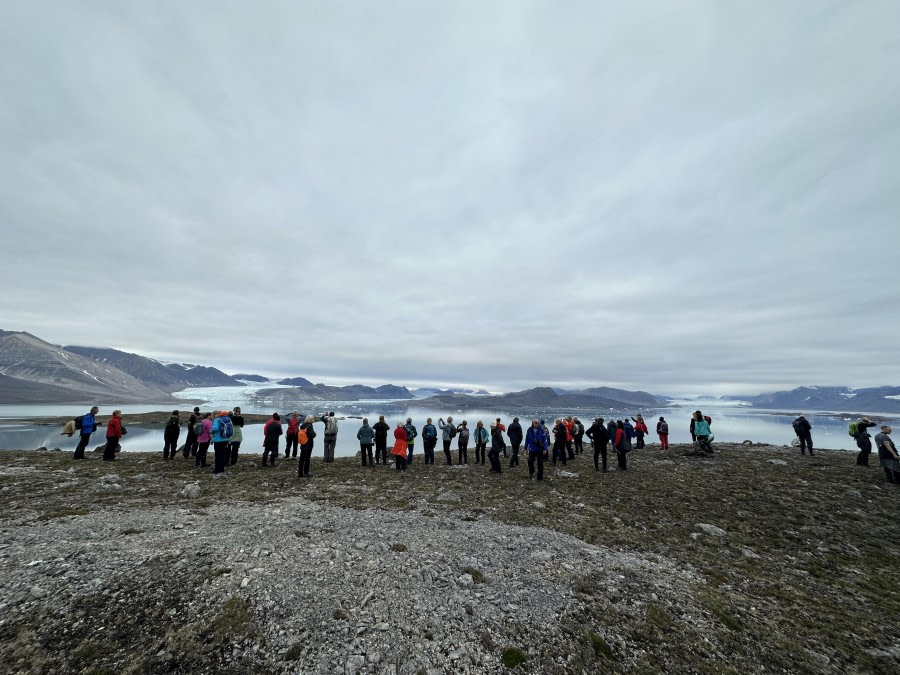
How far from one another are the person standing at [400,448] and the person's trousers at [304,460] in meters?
4.71

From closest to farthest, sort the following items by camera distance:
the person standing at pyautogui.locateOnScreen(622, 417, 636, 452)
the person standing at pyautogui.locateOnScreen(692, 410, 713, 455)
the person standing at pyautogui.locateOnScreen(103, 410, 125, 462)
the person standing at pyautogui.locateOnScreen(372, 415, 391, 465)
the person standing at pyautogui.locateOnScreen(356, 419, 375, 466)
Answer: the person standing at pyautogui.locateOnScreen(103, 410, 125, 462) → the person standing at pyautogui.locateOnScreen(622, 417, 636, 452) → the person standing at pyautogui.locateOnScreen(356, 419, 375, 466) → the person standing at pyautogui.locateOnScreen(372, 415, 391, 465) → the person standing at pyautogui.locateOnScreen(692, 410, 713, 455)

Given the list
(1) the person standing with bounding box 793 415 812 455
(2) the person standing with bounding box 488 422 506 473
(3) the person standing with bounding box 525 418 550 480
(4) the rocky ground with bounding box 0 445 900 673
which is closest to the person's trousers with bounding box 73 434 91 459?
(4) the rocky ground with bounding box 0 445 900 673

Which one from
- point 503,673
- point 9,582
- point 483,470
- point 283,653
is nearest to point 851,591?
point 503,673

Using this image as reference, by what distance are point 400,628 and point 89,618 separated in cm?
563

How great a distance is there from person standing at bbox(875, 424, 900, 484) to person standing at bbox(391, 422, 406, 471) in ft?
73.7

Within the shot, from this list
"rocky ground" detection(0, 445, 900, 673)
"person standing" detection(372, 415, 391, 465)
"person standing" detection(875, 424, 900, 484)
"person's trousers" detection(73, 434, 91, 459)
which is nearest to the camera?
"rocky ground" detection(0, 445, 900, 673)

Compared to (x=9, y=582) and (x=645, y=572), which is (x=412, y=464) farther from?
(x=9, y=582)

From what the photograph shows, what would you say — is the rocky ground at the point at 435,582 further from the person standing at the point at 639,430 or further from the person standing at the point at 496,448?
the person standing at the point at 639,430

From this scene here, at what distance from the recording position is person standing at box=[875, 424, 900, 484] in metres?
16.4

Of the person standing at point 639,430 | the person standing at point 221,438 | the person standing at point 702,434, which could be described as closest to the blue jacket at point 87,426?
the person standing at point 221,438

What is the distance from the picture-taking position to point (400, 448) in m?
20.8

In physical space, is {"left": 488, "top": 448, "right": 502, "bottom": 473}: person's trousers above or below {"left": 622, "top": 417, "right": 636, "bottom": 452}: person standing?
below

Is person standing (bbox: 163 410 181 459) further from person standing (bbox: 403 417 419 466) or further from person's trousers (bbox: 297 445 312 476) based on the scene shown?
person standing (bbox: 403 417 419 466)

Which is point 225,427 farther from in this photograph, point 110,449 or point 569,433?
point 569,433
